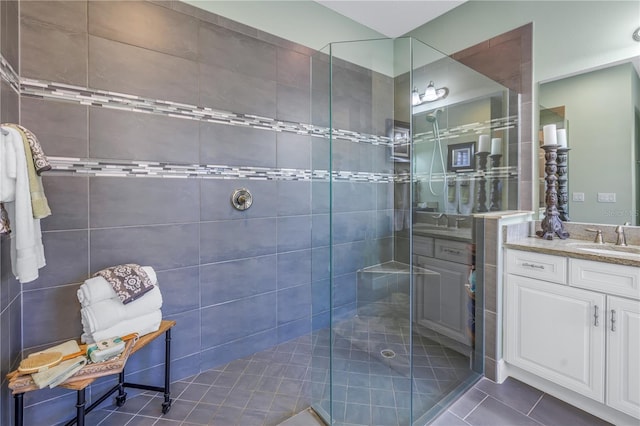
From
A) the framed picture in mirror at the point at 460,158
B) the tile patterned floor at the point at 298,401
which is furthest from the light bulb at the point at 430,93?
the tile patterned floor at the point at 298,401

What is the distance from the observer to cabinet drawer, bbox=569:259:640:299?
1.41 metres

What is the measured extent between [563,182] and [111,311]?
2.94 metres

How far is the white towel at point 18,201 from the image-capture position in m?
1.15

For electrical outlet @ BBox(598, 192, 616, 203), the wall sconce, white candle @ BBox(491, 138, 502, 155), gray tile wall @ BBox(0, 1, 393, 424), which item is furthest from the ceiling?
electrical outlet @ BBox(598, 192, 616, 203)

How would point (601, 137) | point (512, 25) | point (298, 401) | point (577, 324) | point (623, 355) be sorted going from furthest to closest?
point (512, 25)
point (601, 137)
point (298, 401)
point (577, 324)
point (623, 355)

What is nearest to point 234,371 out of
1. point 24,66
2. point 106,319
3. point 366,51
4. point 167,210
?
point 106,319

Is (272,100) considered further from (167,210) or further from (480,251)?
(480,251)

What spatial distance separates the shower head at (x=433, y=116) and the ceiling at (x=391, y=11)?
1.03 meters

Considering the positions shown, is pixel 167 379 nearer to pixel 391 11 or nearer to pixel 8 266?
pixel 8 266

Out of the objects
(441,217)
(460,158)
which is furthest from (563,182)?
(441,217)

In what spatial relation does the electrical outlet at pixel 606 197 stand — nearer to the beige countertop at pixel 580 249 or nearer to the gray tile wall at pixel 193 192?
the beige countertop at pixel 580 249

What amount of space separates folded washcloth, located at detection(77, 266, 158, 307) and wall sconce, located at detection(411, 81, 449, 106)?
2.36 meters

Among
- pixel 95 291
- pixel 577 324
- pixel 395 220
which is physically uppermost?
pixel 395 220

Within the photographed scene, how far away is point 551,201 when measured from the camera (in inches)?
78.0
